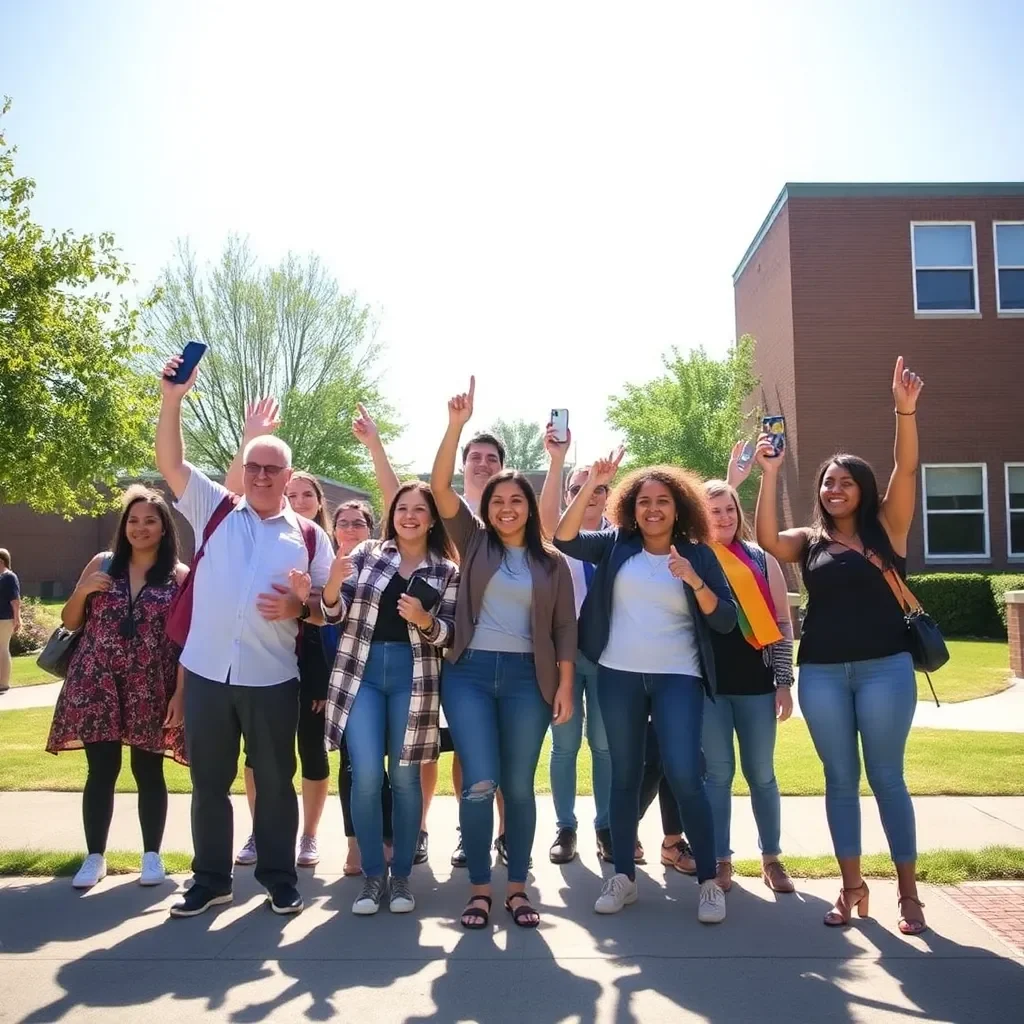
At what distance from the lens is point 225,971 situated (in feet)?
12.5

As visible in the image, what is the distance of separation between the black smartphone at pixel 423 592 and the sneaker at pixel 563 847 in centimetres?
176

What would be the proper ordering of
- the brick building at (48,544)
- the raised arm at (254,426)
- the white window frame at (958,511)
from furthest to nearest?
the brick building at (48,544)
the white window frame at (958,511)
the raised arm at (254,426)

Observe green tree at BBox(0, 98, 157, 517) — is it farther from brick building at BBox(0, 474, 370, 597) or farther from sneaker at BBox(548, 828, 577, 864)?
brick building at BBox(0, 474, 370, 597)

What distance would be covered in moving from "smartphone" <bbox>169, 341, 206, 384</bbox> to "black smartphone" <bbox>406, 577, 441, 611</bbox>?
1462 mm

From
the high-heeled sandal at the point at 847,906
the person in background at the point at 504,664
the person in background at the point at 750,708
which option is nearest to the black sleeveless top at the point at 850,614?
the person in background at the point at 750,708

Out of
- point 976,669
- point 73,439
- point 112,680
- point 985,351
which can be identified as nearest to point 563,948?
point 112,680

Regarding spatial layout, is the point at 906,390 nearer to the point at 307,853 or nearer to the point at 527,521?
the point at 527,521

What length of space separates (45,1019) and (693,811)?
2691mm

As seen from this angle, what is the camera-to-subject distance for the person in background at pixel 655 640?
448cm

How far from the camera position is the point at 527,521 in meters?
4.73

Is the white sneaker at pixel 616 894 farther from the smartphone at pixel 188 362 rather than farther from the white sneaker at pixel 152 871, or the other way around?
the smartphone at pixel 188 362

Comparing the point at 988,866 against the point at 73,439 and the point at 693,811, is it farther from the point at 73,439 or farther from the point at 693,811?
the point at 73,439

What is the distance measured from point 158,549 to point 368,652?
1436 millimetres

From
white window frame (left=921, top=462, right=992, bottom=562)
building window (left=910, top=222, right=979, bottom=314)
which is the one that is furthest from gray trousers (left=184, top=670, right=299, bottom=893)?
building window (left=910, top=222, right=979, bottom=314)
